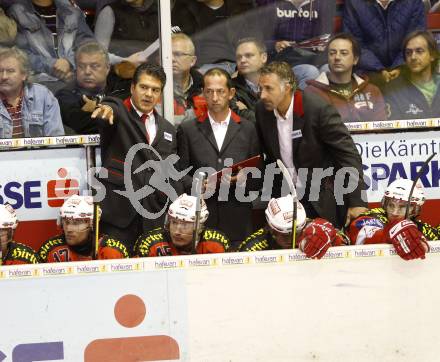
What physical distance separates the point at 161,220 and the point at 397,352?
2.15 m

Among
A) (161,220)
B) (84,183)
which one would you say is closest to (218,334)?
(161,220)

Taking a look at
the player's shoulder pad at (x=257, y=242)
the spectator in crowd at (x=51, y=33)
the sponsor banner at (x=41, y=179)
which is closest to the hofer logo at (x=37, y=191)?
the sponsor banner at (x=41, y=179)

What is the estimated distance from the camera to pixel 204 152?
749cm

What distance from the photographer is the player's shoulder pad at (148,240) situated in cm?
684

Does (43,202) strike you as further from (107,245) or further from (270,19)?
(270,19)

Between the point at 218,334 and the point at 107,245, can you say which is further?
the point at 107,245

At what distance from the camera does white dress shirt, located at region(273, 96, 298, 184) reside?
7.48 metres

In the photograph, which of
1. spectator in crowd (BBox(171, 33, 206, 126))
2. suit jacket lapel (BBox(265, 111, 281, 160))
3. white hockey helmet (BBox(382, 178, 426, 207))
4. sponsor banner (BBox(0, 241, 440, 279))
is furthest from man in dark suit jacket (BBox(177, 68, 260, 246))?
sponsor banner (BBox(0, 241, 440, 279))

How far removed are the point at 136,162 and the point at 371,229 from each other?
170cm

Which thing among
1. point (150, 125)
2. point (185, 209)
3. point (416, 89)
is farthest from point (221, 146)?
point (416, 89)

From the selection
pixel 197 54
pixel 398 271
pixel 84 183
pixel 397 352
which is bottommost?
pixel 397 352

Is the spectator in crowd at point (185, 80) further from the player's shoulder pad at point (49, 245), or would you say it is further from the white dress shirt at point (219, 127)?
the player's shoulder pad at point (49, 245)

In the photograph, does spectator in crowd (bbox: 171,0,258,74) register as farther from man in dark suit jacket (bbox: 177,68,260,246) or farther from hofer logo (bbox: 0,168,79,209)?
hofer logo (bbox: 0,168,79,209)

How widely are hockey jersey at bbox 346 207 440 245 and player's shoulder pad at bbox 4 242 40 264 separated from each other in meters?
2.07
